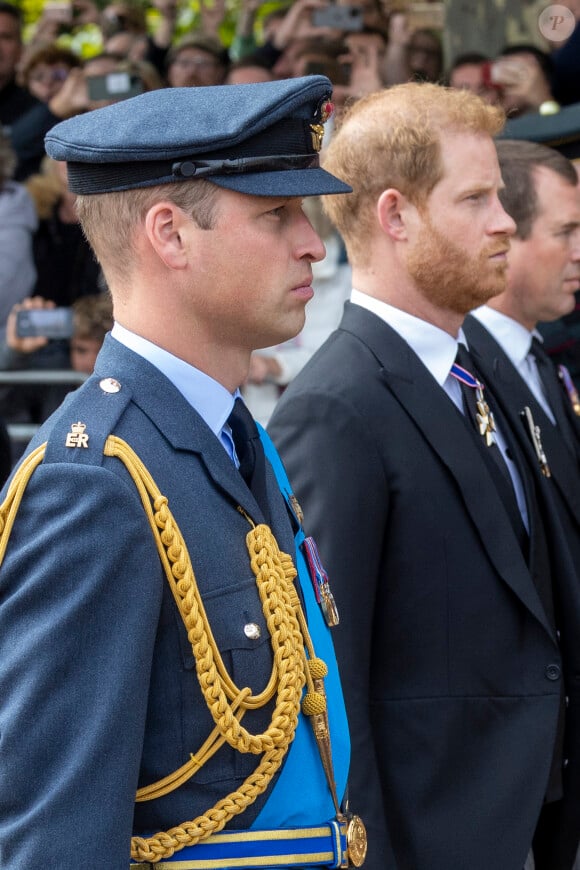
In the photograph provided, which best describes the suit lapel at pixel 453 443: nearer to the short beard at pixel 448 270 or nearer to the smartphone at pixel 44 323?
the short beard at pixel 448 270

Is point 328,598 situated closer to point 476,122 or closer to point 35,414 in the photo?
point 476,122

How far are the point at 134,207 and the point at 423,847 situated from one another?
1461 millimetres

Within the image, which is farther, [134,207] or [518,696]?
[518,696]

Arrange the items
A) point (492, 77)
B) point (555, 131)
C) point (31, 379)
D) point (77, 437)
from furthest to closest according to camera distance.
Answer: point (492, 77) → point (31, 379) → point (555, 131) → point (77, 437)

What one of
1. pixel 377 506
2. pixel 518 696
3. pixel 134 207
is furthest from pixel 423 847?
pixel 134 207

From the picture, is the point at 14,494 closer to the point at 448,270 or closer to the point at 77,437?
the point at 77,437

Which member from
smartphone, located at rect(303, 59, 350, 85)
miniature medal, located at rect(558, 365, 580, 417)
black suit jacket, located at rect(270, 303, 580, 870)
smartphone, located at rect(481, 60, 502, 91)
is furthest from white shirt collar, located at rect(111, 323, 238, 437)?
smartphone, located at rect(481, 60, 502, 91)

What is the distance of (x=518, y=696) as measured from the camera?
2.61 m

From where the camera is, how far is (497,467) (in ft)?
9.15

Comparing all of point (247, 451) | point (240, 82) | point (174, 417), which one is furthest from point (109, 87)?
point (174, 417)

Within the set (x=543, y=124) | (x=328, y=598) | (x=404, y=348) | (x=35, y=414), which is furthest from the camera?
(x=35, y=414)

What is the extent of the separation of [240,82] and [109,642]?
5.07 metres

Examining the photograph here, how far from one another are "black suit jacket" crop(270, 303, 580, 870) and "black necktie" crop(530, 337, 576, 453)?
893 millimetres

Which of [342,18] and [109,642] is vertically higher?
[342,18]
